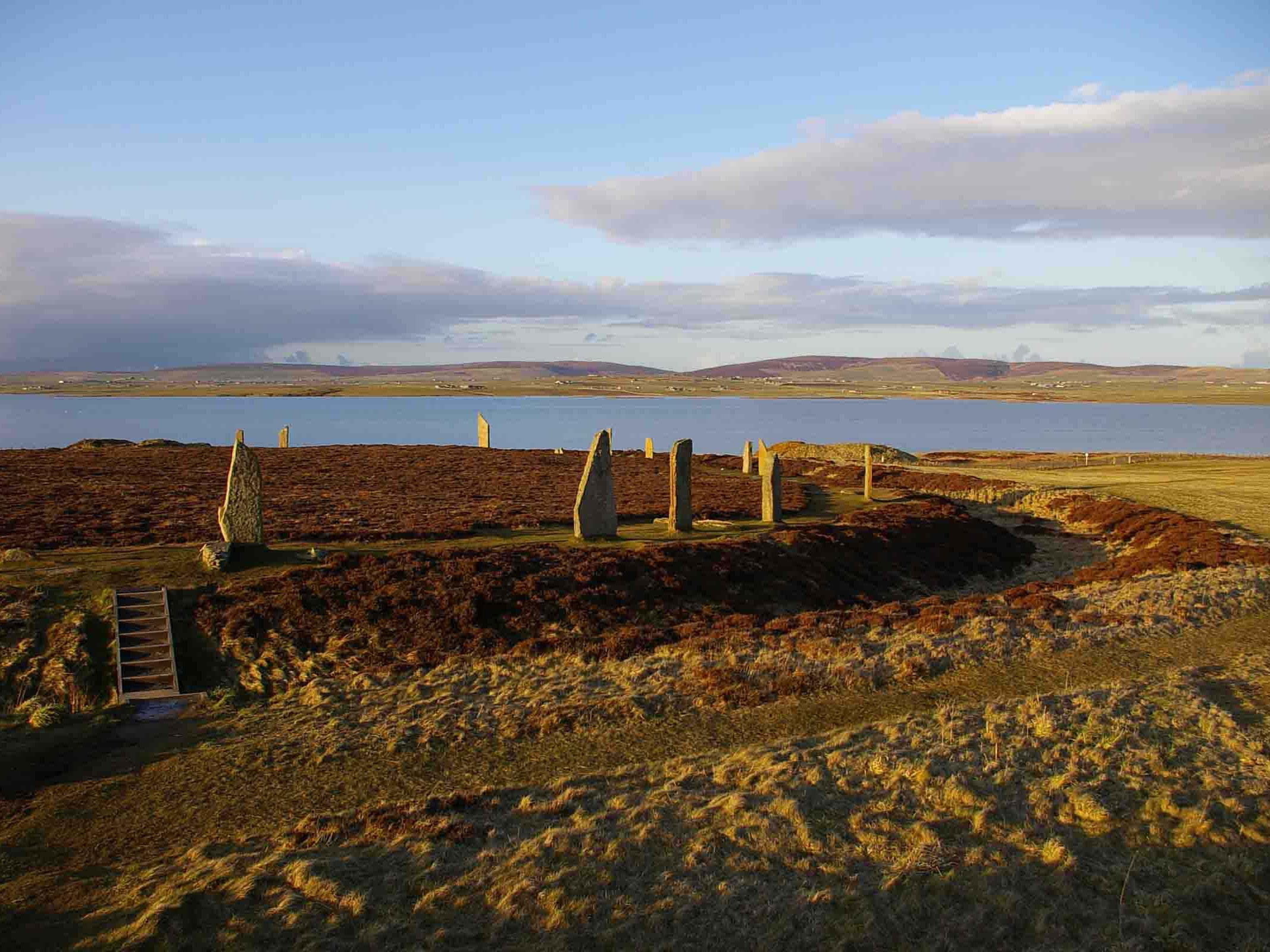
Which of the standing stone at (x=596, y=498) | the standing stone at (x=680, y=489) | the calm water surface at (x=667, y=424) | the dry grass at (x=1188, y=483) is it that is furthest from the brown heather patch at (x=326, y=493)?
the calm water surface at (x=667, y=424)

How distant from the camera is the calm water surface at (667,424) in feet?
315

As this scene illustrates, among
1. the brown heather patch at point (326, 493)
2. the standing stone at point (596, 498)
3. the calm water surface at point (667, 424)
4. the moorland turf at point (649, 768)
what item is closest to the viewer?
the moorland turf at point (649, 768)

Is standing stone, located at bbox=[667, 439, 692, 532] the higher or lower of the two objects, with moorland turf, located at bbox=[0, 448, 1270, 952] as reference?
higher

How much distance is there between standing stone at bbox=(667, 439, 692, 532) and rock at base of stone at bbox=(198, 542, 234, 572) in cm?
1157

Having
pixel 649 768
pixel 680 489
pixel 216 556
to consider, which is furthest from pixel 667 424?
pixel 649 768

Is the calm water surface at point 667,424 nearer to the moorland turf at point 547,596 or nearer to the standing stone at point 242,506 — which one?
the moorland turf at point 547,596

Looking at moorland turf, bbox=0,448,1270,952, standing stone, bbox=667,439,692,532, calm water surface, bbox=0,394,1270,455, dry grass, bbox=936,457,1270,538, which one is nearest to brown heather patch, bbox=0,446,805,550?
standing stone, bbox=667,439,692,532

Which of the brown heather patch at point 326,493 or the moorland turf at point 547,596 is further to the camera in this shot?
the brown heather patch at point 326,493

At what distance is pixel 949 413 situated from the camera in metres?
163

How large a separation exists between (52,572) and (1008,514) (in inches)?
1395

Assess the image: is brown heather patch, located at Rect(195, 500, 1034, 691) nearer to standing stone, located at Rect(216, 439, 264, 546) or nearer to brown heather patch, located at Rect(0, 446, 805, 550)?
standing stone, located at Rect(216, 439, 264, 546)

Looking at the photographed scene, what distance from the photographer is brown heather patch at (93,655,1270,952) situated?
25.5 ft

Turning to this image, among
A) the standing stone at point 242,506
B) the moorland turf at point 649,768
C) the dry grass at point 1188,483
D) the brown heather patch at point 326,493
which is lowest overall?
the moorland turf at point 649,768

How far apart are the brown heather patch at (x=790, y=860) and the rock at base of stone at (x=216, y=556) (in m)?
10.3
